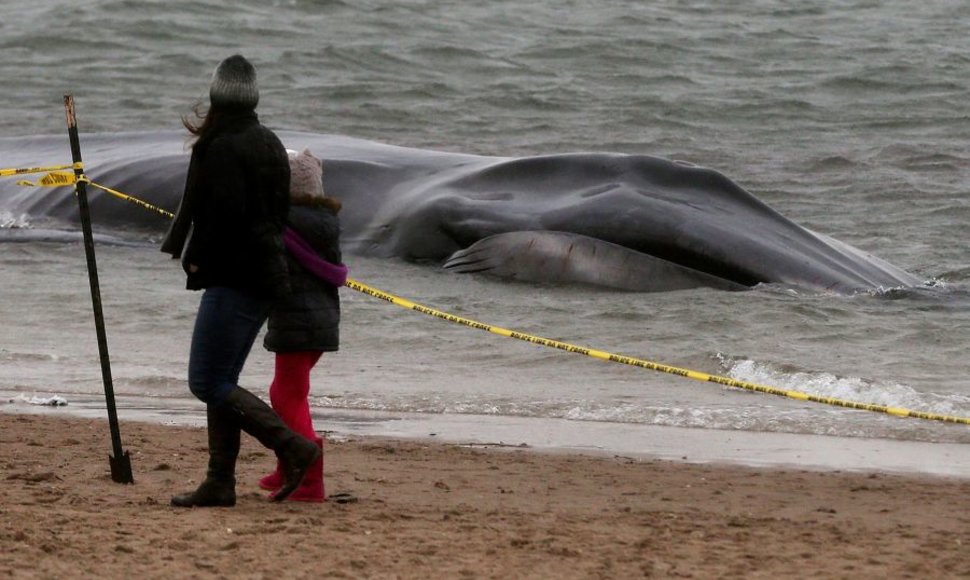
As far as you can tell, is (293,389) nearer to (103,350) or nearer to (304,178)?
(304,178)

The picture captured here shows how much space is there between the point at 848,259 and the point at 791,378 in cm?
317

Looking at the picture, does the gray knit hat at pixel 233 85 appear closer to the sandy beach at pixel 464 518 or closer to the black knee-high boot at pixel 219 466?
the black knee-high boot at pixel 219 466

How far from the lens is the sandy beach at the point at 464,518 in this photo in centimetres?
507

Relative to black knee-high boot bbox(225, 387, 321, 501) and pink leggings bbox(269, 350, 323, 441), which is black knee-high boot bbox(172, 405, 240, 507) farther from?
pink leggings bbox(269, 350, 323, 441)

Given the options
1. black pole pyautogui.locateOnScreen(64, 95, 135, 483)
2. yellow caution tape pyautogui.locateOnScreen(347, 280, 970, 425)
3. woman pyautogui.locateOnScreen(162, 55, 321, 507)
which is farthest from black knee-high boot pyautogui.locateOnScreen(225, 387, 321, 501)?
yellow caution tape pyautogui.locateOnScreen(347, 280, 970, 425)

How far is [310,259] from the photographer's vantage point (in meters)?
6.21

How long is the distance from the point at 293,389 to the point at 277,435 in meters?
0.26

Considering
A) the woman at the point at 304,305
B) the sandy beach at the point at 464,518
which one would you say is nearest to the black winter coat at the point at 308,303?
the woman at the point at 304,305

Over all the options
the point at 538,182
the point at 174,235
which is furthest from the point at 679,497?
the point at 538,182

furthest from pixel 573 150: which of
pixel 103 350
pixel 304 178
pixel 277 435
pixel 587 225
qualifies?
pixel 277 435

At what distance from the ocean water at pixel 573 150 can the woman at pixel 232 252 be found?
2700mm

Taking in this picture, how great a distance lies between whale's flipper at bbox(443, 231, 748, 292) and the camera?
1220cm

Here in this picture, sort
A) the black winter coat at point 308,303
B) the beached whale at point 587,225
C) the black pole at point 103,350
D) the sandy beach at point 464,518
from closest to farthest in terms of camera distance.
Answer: the sandy beach at point 464,518, the black winter coat at point 308,303, the black pole at point 103,350, the beached whale at point 587,225

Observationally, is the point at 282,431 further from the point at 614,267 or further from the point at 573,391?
the point at 614,267
